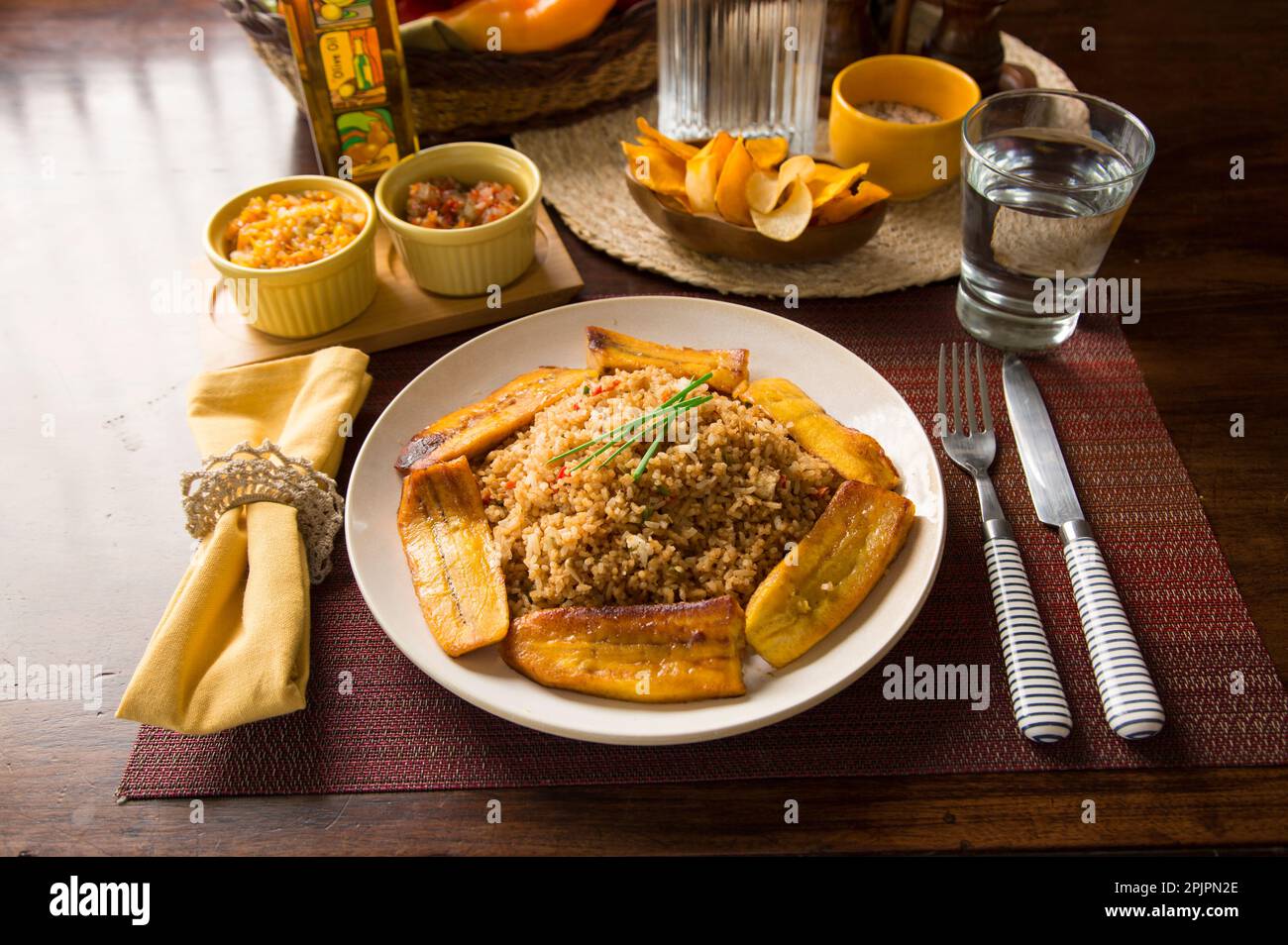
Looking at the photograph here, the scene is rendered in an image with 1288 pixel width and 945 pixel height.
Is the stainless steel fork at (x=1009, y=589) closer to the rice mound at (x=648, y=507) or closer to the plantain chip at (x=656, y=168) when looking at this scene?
the rice mound at (x=648, y=507)

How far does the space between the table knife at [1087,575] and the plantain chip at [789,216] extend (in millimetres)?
437

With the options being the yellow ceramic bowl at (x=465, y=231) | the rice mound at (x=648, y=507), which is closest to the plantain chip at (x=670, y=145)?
the yellow ceramic bowl at (x=465, y=231)

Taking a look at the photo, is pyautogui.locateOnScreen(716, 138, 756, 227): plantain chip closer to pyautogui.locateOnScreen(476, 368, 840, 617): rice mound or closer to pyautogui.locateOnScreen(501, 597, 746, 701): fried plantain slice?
pyautogui.locateOnScreen(476, 368, 840, 617): rice mound

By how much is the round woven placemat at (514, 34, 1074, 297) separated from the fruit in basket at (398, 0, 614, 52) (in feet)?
0.71

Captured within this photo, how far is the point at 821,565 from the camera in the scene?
133 centimetres

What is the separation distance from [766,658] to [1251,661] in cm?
66

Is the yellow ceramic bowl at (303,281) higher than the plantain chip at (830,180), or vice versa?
the plantain chip at (830,180)

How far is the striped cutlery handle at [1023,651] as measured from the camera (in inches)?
48.9

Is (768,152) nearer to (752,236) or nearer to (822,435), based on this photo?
(752,236)

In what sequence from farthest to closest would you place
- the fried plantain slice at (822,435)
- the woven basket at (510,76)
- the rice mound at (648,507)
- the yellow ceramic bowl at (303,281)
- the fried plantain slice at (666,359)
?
the woven basket at (510,76) < the yellow ceramic bowl at (303,281) < the fried plantain slice at (666,359) < the fried plantain slice at (822,435) < the rice mound at (648,507)

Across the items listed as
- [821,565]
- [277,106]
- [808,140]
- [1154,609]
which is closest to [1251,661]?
[1154,609]

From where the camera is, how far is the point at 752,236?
1.86m

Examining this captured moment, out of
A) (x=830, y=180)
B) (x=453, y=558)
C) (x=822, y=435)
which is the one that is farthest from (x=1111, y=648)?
(x=830, y=180)

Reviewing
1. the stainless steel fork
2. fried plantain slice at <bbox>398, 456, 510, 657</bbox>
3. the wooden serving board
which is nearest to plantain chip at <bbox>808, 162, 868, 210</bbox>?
the stainless steel fork
